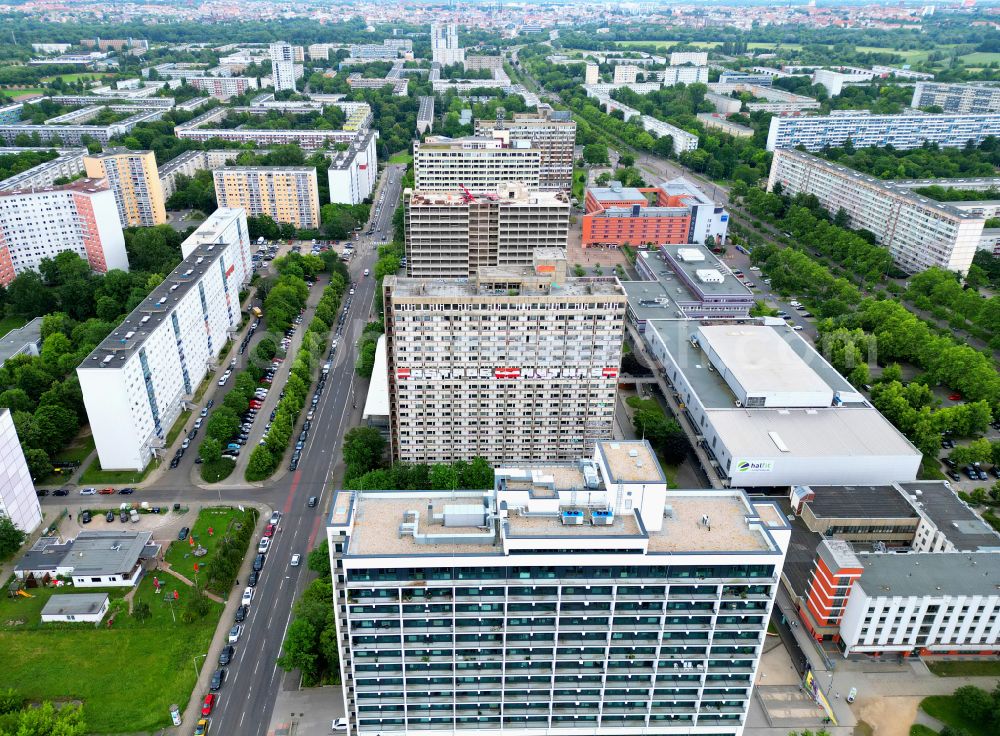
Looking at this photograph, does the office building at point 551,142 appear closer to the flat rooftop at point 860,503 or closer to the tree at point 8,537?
the flat rooftop at point 860,503

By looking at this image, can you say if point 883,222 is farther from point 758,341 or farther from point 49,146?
point 49,146

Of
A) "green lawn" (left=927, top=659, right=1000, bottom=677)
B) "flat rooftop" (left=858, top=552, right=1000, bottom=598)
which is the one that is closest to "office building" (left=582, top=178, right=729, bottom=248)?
"flat rooftop" (left=858, top=552, right=1000, bottom=598)

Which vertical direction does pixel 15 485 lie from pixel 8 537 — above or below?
above

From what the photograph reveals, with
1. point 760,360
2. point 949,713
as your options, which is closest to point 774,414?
point 760,360

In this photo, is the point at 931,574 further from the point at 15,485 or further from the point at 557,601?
the point at 15,485

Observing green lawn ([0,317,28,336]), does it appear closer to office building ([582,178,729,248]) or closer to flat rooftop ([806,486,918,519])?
office building ([582,178,729,248])

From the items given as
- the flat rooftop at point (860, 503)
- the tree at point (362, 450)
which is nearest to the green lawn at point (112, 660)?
the tree at point (362, 450)
